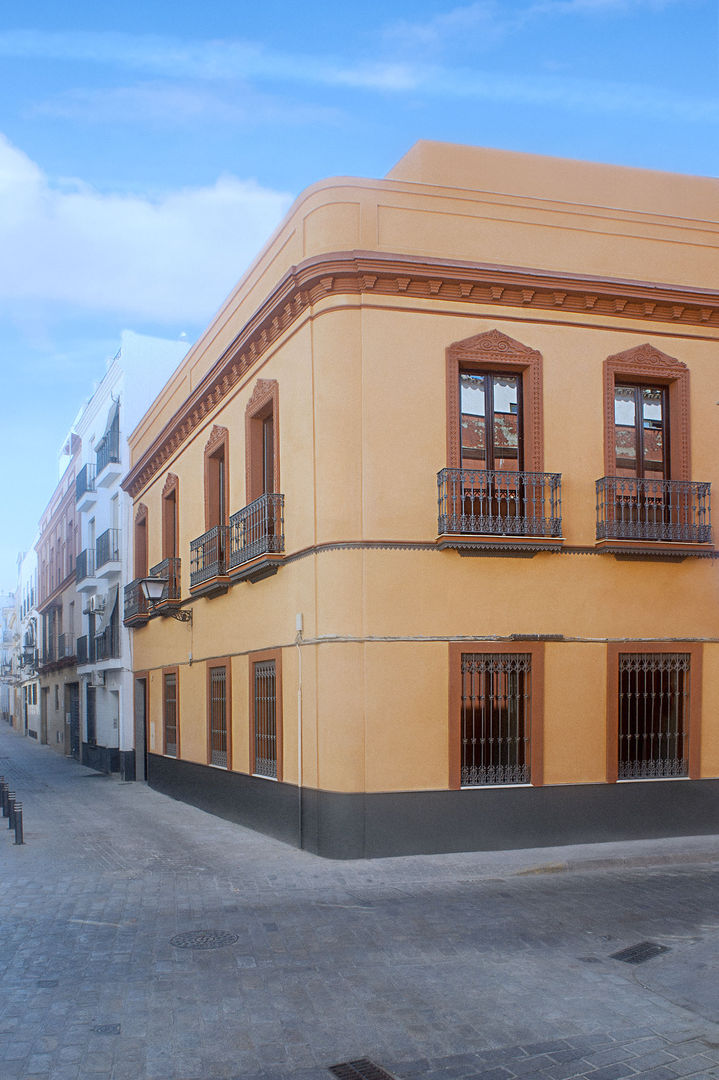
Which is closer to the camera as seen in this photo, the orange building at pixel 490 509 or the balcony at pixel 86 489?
the orange building at pixel 490 509

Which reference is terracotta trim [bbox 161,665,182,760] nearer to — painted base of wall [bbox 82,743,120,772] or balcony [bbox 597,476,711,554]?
painted base of wall [bbox 82,743,120,772]

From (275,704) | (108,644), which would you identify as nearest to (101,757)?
(108,644)

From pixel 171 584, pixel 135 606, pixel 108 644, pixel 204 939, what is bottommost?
pixel 204 939

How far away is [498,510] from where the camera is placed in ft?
41.4

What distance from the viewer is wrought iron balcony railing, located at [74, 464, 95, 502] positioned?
98.2 ft

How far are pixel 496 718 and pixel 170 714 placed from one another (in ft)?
34.3

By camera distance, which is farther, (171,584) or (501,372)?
(171,584)

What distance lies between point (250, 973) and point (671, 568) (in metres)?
8.23

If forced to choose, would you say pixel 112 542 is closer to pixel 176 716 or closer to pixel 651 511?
pixel 176 716

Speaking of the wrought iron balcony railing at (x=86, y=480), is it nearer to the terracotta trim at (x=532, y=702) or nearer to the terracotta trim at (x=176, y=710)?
the terracotta trim at (x=176, y=710)

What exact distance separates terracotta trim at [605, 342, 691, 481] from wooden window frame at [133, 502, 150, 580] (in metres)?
13.2

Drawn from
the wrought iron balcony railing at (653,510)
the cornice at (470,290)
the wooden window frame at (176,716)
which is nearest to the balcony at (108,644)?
the wooden window frame at (176,716)

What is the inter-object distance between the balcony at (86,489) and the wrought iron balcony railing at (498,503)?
19.1 metres

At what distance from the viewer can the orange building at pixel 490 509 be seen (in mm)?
12367
